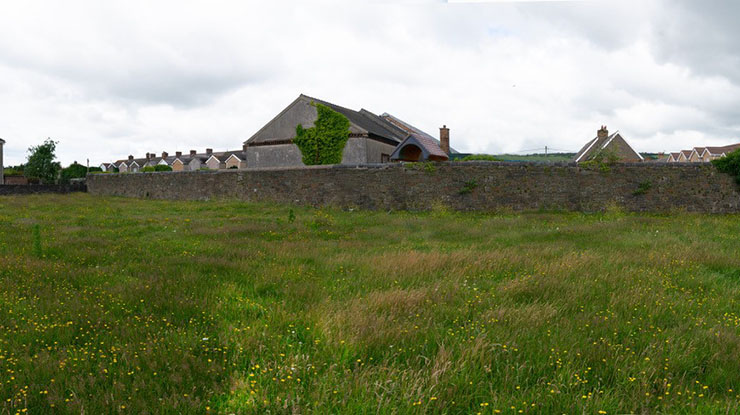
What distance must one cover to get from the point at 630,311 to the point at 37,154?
67.0 metres

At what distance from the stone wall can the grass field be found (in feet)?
101

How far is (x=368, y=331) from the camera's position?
410 centimetres

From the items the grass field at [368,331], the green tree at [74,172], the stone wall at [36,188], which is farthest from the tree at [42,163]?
the grass field at [368,331]

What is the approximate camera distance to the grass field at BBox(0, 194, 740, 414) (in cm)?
312

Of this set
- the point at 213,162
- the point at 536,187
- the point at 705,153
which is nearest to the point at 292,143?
the point at 536,187

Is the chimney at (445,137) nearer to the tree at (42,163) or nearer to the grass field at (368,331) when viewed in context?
the grass field at (368,331)

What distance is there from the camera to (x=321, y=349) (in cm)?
388

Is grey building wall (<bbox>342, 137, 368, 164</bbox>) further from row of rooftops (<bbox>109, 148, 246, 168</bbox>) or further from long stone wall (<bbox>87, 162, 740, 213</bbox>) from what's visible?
row of rooftops (<bbox>109, 148, 246, 168</bbox>)

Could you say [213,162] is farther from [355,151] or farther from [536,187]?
[536,187]

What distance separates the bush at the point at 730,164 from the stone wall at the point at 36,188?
144ft

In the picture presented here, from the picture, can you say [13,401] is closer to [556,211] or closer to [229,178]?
[556,211]

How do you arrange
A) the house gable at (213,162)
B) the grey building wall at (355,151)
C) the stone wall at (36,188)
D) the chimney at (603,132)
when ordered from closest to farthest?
the grey building wall at (355,151), the stone wall at (36,188), the chimney at (603,132), the house gable at (213,162)

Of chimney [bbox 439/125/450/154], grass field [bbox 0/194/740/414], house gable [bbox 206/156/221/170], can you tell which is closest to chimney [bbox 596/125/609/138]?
chimney [bbox 439/125/450/154]

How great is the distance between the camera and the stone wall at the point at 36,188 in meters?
31.7
